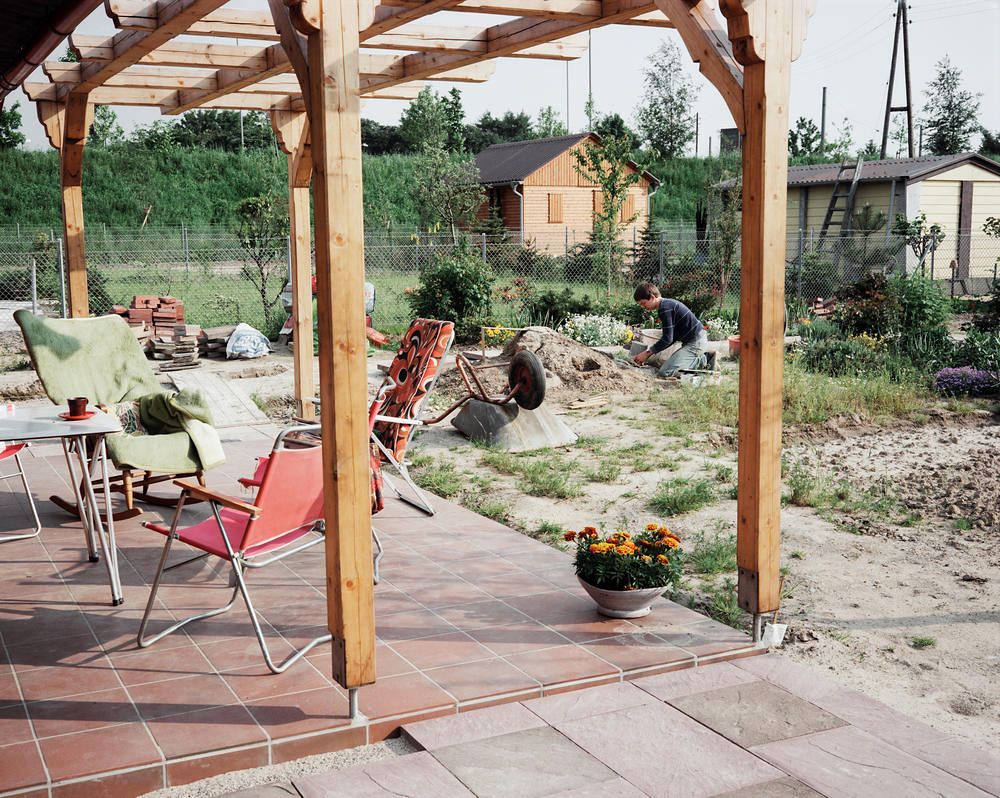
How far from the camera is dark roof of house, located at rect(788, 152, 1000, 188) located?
23281 millimetres

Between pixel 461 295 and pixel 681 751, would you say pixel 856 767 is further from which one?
pixel 461 295

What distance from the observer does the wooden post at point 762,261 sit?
3.65 m

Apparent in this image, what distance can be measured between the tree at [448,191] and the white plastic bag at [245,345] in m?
12.8

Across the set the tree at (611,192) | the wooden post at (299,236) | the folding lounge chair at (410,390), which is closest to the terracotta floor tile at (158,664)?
the folding lounge chair at (410,390)

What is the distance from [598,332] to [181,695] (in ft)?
33.1

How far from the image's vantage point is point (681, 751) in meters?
3.11

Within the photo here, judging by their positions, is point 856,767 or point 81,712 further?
point 81,712

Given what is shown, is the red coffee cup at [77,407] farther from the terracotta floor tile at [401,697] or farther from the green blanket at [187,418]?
the terracotta floor tile at [401,697]

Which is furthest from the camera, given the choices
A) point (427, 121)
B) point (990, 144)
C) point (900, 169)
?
point (990, 144)

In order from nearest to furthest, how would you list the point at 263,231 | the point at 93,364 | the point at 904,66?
1. the point at 93,364
2. the point at 263,231
3. the point at 904,66

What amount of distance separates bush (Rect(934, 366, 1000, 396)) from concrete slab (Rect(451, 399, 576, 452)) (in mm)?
4160

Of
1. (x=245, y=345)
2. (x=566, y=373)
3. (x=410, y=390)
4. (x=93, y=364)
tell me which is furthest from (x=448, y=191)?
(x=410, y=390)

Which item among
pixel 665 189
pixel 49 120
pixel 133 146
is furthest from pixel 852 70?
pixel 49 120

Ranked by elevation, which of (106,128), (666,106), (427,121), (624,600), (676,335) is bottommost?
(624,600)
